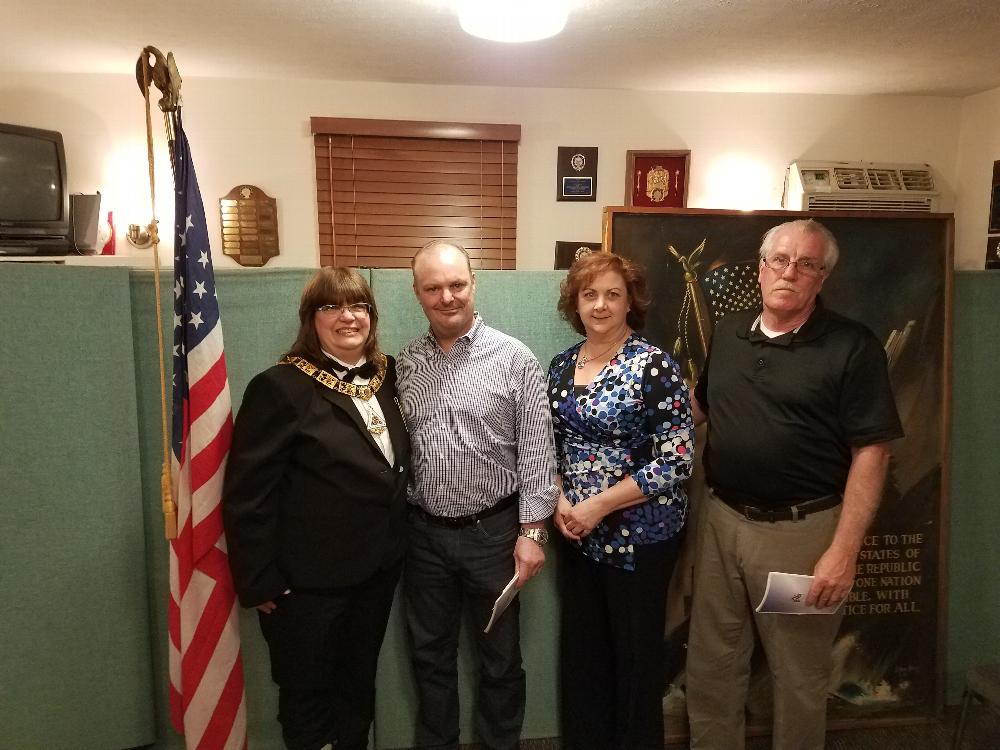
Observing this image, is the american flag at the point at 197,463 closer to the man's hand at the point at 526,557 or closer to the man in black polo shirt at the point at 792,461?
the man's hand at the point at 526,557

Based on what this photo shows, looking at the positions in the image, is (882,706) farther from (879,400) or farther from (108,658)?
(108,658)

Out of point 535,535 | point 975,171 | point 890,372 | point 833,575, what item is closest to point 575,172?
point 890,372

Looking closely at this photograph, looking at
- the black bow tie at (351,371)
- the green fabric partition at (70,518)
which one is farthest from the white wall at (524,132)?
the black bow tie at (351,371)

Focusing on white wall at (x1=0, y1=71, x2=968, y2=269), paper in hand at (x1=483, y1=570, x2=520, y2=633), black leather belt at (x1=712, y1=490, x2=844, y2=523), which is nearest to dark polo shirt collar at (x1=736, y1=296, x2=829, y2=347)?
black leather belt at (x1=712, y1=490, x2=844, y2=523)

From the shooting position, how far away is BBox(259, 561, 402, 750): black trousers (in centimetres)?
143

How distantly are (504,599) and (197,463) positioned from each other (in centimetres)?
82

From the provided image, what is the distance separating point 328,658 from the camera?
1480mm

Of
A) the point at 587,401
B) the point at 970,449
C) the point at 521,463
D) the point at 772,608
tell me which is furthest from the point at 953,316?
the point at 521,463

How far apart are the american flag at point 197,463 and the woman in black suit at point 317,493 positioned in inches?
2.6

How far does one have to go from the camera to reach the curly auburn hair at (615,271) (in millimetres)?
1550

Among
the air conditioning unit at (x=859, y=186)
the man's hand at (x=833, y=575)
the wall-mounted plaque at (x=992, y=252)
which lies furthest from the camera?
the air conditioning unit at (x=859, y=186)

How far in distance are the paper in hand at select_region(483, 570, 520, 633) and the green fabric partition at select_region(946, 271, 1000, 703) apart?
1.57 m

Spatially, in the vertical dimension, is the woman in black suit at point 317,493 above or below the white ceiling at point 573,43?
below

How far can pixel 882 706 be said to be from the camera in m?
1.97
